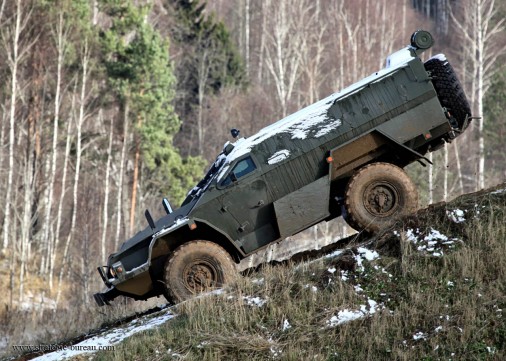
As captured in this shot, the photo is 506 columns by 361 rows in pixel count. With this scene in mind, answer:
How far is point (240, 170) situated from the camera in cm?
1163

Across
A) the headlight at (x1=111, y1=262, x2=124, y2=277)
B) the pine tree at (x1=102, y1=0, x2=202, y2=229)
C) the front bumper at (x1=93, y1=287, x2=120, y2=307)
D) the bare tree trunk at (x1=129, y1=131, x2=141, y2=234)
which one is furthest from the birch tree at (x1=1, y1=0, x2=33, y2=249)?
Answer: the headlight at (x1=111, y1=262, x2=124, y2=277)

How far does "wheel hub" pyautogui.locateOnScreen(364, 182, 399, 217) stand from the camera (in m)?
11.7

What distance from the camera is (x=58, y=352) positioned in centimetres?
1042

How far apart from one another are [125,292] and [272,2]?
4545cm

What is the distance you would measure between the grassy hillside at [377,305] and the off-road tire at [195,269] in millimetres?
771

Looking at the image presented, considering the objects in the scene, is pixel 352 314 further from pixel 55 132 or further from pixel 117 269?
pixel 55 132

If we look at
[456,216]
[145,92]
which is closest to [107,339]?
[456,216]

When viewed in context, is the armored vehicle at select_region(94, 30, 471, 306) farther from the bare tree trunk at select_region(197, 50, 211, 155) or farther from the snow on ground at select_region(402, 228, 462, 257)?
the bare tree trunk at select_region(197, 50, 211, 155)

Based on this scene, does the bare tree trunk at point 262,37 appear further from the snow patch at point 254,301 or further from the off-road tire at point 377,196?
the snow patch at point 254,301

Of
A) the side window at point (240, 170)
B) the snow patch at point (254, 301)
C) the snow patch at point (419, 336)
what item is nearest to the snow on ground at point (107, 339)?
the snow patch at point (254, 301)

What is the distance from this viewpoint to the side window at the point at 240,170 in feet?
38.1

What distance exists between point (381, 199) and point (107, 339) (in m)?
4.30

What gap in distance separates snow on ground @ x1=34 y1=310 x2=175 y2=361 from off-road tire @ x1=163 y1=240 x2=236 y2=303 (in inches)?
16.9

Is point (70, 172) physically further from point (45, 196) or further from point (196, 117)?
point (196, 117)
